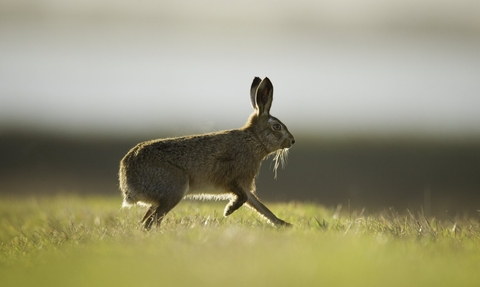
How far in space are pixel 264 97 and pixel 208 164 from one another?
155 cm

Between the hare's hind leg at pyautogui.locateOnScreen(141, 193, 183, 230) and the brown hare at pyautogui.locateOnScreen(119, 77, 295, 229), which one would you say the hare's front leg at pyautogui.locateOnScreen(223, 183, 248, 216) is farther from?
the hare's hind leg at pyautogui.locateOnScreen(141, 193, 183, 230)

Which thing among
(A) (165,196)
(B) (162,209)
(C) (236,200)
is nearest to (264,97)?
(C) (236,200)

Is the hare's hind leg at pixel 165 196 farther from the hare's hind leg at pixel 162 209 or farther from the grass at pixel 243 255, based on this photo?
the grass at pixel 243 255

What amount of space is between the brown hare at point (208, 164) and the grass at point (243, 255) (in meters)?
0.38

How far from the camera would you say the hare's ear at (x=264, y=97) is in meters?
10.8

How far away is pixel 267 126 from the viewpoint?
11.1m

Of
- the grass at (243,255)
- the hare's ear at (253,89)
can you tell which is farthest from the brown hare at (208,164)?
the grass at (243,255)

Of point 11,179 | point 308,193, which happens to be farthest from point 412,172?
point 11,179

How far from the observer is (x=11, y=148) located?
2447 cm

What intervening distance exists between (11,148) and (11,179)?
328cm

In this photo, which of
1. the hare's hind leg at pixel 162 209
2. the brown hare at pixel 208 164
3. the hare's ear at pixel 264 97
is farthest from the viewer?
the hare's ear at pixel 264 97

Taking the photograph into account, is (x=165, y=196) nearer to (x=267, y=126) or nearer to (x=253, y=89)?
(x=267, y=126)

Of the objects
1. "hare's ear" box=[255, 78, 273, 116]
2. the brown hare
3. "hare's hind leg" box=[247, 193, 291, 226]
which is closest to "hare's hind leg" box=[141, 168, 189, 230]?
the brown hare

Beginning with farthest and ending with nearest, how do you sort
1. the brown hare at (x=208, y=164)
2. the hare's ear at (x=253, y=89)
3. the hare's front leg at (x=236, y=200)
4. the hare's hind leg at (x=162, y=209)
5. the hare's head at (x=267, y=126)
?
the hare's ear at (x=253, y=89), the hare's head at (x=267, y=126), the hare's front leg at (x=236, y=200), the brown hare at (x=208, y=164), the hare's hind leg at (x=162, y=209)
